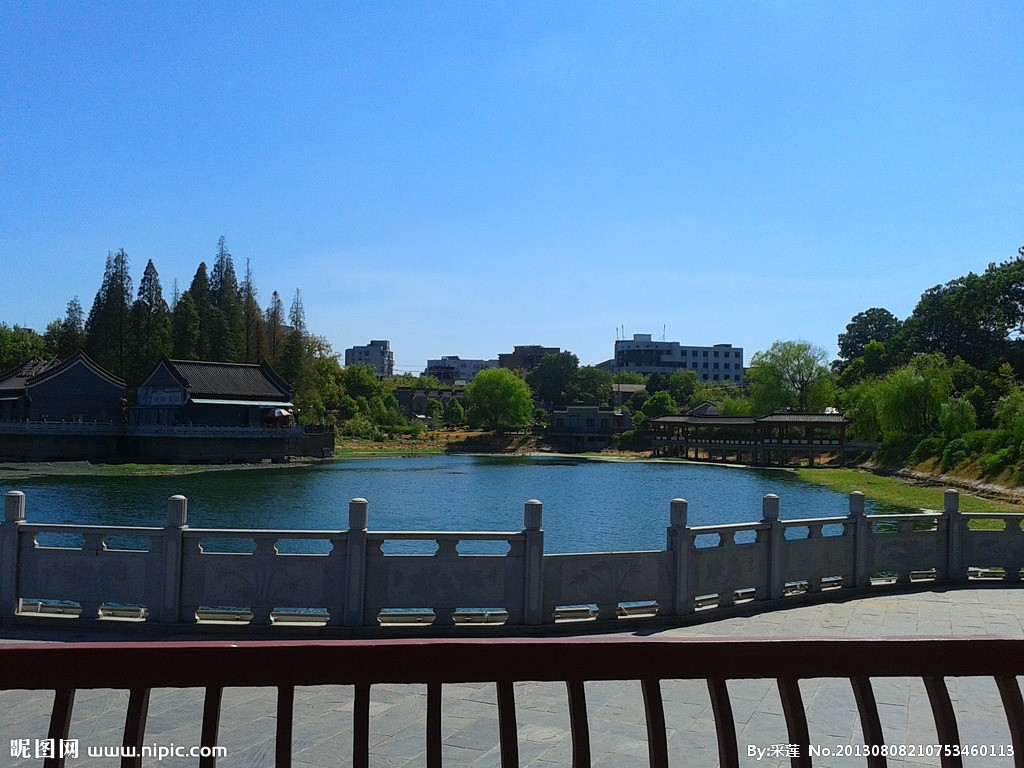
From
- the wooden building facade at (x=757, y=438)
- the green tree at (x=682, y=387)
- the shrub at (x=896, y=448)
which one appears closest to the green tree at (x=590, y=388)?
the green tree at (x=682, y=387)

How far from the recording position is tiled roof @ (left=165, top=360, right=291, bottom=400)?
47.6m

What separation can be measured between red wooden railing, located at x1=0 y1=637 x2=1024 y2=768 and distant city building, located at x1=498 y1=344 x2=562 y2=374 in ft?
375

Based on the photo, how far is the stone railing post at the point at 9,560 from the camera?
6.96 meters

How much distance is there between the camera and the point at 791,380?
194 ft

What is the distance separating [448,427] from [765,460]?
31.2m

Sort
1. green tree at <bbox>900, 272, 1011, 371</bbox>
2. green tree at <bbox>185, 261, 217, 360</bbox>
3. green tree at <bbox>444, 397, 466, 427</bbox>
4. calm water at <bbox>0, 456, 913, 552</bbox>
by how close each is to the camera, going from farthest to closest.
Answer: green tree at <bbox>444, 397, 466, 427</bbox>, green tree at <bbox>185, 261, 217, 360</bbox>, green tree at <bbox>900, 272, 1011, 371</bbox>, calm water at <bbox>0, 456, 913, 552</bbox>

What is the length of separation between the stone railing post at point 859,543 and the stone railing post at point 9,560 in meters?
7.87

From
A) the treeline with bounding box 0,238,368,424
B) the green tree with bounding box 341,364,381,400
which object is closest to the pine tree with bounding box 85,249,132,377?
the treeline with bounding box 0,238,368,424

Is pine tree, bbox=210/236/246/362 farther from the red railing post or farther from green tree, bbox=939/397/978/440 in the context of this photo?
the red railing post

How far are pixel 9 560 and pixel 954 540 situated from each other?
371 inches

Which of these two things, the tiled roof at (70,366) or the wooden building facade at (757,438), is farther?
the wooden building facade at (757,438)

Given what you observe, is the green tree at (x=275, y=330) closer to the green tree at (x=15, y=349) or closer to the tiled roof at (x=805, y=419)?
the green tree at (x=15, y=349)

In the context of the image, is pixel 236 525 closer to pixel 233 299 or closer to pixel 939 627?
pixel 939 627

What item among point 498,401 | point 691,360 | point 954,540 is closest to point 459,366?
point 691,360
